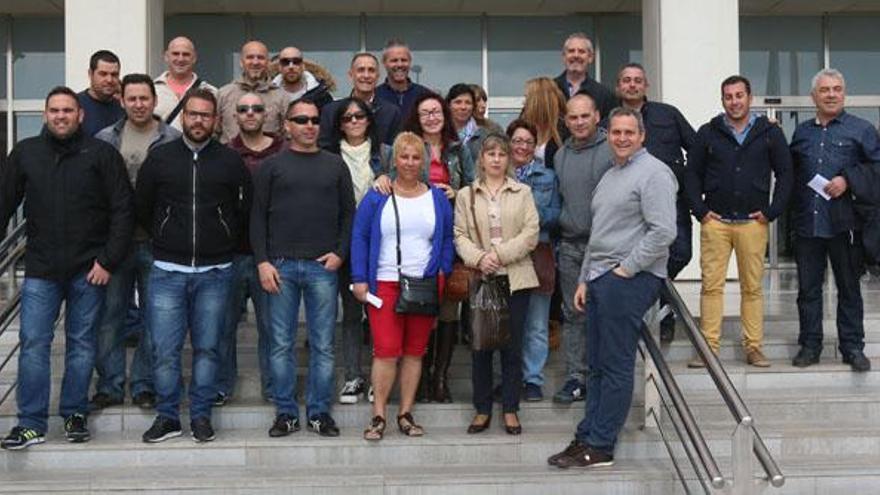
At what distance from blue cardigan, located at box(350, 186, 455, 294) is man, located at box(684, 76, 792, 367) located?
1.85m

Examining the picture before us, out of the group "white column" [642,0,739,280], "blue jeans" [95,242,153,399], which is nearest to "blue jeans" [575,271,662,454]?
"blue jeans" [95,242,153,399]

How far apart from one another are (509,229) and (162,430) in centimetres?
236

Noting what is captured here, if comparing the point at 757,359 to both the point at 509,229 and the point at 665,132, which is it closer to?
the point at 665,132

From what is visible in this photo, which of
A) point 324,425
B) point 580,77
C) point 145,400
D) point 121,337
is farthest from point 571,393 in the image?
point 121,337

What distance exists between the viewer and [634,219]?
211 inches

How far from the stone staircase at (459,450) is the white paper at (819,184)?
1.16 metres

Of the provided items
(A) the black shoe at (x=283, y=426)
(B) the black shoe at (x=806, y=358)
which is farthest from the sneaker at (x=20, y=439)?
(B) the black shoe at (x=806, y=358)

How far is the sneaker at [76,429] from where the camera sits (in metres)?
5.57

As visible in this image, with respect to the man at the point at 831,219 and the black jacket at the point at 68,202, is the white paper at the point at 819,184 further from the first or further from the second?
the black jacket at the point at 68,202

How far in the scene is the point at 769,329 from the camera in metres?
7.30

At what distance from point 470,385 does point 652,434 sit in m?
1.27

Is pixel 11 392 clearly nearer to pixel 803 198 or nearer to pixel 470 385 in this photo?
pixel 470 385

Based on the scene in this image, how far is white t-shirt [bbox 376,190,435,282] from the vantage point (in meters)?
5.62

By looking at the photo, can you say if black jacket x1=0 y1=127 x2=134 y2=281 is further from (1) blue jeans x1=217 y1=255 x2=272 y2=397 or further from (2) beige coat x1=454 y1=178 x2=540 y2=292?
(2) beige coat x1=454 y1=178 x2=540 y2=292
